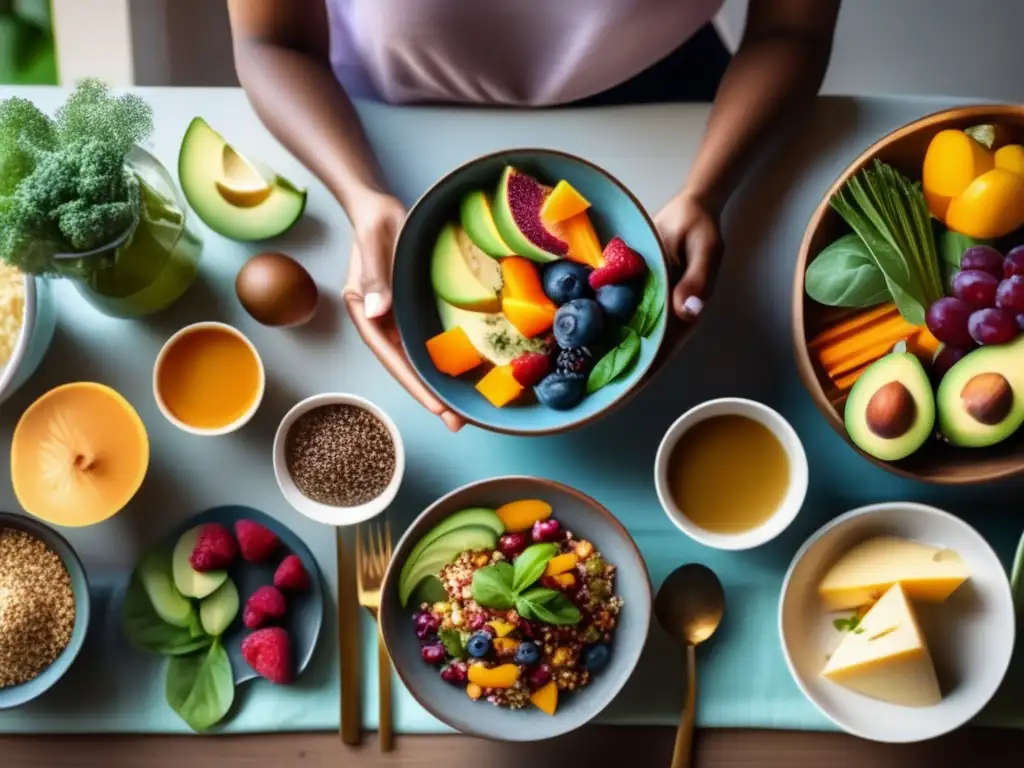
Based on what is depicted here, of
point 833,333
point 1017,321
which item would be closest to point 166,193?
point 833,333

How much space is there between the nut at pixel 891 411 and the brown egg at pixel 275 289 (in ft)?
1.78

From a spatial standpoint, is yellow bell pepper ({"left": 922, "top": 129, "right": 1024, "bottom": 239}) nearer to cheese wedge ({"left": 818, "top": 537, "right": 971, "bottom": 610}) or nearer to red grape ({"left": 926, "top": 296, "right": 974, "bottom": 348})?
red grape ({"left": 926, "top": 296, "right": 974, "bottom": 348})

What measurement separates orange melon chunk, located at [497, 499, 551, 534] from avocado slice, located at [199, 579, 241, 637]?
284mm

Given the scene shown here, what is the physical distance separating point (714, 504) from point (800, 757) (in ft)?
0.89

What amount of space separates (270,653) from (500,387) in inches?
13.5

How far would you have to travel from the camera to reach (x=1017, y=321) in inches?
28.4

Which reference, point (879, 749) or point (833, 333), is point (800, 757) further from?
point (833, 333)

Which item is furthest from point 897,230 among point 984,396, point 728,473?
point 728,473

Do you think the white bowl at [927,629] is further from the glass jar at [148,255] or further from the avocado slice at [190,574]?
the glass jar at [148,255]

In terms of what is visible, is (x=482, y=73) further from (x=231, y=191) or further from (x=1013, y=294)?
(x=1013, y=294)

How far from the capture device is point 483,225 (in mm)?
795

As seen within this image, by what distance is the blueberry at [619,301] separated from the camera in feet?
2.52

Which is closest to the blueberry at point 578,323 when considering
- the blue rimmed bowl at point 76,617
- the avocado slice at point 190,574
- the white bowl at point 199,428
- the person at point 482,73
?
the person at point 482,73

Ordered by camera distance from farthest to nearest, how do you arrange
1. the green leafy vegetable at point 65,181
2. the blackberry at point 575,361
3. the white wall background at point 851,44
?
the white wall background at point 851,44 → the blackberry at point 575,361 → the green leafy vegetable at point 65,181
